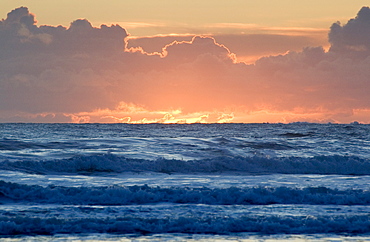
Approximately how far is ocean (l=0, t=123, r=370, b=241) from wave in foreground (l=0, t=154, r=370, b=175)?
53 millimetres

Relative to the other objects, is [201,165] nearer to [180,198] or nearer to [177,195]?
[177,195]

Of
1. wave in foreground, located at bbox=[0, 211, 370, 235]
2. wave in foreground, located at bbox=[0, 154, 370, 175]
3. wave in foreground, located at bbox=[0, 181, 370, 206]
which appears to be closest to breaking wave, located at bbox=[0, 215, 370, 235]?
wave in foreground, located at bbox=[0, 211, 370, 235]

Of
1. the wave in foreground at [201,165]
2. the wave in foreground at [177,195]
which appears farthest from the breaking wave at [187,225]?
the wave in foreground at [201,165]

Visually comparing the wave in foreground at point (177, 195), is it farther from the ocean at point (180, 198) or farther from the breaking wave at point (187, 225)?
the breaking wave at point (187, 225)

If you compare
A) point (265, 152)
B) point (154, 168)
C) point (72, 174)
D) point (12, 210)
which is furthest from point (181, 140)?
point (12, 210)

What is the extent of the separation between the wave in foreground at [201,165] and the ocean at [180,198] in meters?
0.05

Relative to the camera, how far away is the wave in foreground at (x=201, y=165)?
24.3 meters

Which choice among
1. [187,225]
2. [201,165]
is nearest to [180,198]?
[187,225]

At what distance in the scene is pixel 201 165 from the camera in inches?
1029

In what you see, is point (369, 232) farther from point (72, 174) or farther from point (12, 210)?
point (72, 174)

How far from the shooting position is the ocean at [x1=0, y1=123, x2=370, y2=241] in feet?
44.3

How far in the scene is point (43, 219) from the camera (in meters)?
14.0

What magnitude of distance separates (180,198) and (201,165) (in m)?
8.85

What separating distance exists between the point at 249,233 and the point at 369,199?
6.35m
